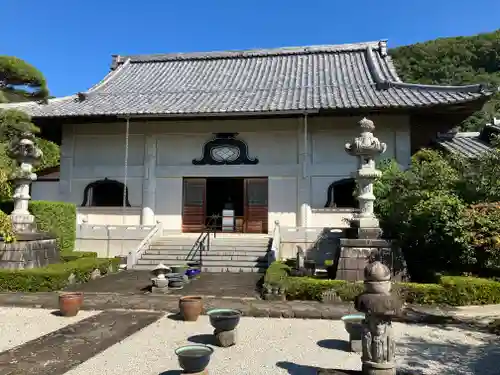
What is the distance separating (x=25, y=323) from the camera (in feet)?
23.8

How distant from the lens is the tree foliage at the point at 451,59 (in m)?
51.7

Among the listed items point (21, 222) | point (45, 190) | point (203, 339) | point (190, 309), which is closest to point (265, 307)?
point (190, 309)

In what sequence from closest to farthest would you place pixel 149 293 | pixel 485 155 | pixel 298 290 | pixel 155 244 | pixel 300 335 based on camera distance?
pixel 300 335, pixel 298 290, pixel 149 293, pixel 485 155, pixel 155 244

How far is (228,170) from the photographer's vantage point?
1736cm

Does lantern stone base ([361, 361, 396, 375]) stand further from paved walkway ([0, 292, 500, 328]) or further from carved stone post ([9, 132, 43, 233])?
carved stone post ([9, 132, 43, 233])

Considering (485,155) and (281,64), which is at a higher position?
(281,64)

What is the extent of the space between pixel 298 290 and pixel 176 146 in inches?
427

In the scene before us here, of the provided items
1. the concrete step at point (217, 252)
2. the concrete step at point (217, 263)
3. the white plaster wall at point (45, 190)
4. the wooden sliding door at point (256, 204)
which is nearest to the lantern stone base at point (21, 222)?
the concrete step at point (217, 263)

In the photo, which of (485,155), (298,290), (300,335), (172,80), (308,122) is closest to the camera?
(300,335)

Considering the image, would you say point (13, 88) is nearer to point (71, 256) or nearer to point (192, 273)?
point (71, 256)

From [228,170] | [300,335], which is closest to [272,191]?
[228,170]

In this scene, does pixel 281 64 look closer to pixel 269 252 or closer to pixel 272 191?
pixel 272 191

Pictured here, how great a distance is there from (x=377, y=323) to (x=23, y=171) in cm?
1053

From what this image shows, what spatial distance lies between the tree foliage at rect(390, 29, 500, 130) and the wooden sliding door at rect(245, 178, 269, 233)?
131ft
